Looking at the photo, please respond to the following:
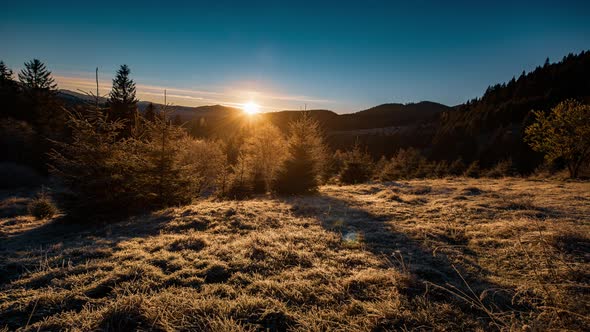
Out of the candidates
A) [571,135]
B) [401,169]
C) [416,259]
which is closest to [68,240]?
[416,259]

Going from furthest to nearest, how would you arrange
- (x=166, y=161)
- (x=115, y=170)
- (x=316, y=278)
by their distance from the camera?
(x=166, y=161) < (x=115, y=170) < (x=316, y=278)

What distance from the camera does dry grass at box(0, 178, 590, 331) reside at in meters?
2.98

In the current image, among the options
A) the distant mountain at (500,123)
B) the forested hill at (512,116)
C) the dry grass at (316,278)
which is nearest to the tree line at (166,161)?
the dry grass at (316,278)

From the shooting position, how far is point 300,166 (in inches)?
670

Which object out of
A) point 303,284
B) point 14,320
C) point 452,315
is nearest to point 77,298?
point 14,320

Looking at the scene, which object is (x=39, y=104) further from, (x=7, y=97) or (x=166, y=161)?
(x=166, y=161)

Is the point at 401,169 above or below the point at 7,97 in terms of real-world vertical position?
below

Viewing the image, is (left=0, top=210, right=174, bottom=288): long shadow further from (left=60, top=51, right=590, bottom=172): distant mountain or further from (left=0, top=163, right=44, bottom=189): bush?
(left=60, top=51, right=590, bottom=172): distant mountain

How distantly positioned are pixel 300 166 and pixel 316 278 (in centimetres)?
1292

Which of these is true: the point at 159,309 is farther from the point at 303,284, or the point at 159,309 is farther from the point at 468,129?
the point at 468,129

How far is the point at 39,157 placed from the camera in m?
35.1

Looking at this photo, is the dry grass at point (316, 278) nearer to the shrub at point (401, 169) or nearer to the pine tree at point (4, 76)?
the shrub at point (401, 169)

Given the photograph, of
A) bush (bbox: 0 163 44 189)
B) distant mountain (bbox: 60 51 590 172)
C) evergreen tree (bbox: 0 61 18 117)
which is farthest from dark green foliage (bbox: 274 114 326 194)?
evergreen tree (bbox: 0 61 18 117)

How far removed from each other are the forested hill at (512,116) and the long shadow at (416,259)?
64.1 metres
